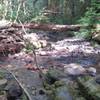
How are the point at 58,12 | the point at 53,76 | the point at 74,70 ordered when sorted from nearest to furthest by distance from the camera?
the point at 53,76, the point at 74,70, the point at 58,12

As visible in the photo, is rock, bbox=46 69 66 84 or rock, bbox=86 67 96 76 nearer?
rock, bbox=46 69 66 84

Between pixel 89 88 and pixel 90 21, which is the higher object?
pixel 89 88

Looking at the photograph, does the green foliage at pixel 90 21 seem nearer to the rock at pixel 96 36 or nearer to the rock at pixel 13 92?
the rock at pixel 96 36

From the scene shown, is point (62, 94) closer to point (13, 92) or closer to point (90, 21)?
point (13, 92)

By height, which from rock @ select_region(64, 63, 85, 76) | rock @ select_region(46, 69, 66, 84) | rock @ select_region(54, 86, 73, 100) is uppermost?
rock @ select_region(54, 86, 73, 100)

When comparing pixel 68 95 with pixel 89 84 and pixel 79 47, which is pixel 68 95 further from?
pixel 79 47

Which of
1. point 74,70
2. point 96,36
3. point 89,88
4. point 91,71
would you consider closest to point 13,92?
point 89,88

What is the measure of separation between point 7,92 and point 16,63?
2.80 m

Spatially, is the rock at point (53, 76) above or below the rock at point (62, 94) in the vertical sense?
below

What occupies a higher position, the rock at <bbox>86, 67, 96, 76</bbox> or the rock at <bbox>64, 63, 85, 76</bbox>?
the rock at <bbox>64, 63, 85, 76</bbox>

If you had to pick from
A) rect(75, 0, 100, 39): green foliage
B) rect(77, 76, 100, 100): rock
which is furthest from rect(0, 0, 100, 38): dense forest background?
rect(77, 76, 100, 100): rock

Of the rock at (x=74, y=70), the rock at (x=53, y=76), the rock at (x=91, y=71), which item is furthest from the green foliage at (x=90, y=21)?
the rock at (x=53, y=76)

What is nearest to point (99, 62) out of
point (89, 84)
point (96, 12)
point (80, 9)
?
point (89, 84)

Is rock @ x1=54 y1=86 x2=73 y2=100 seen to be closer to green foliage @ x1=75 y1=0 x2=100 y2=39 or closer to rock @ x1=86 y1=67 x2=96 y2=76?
rock @ x1=86 y1=67 x2=96 y2=76
